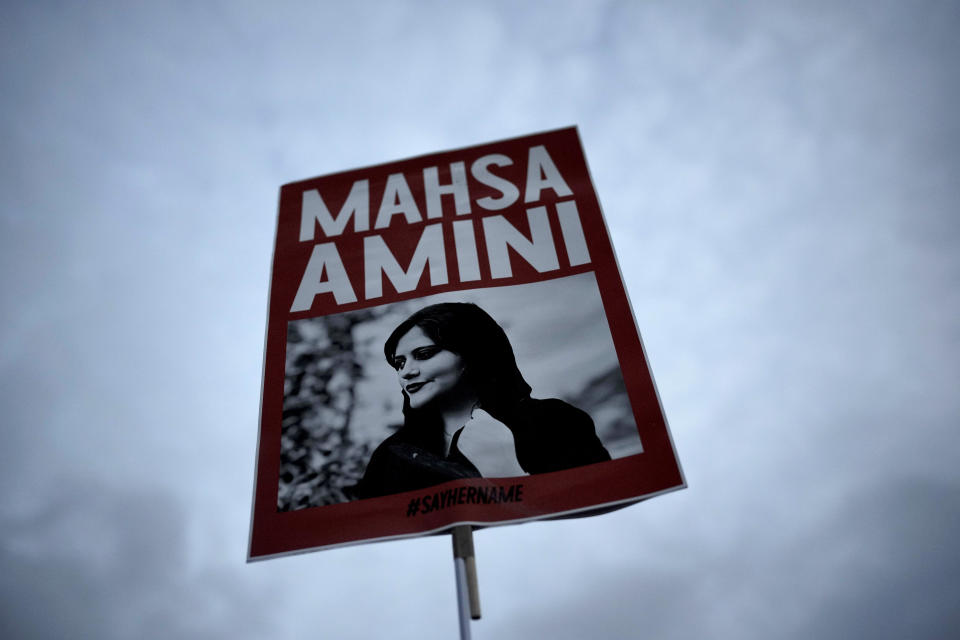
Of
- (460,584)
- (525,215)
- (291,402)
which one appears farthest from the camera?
(525,215)

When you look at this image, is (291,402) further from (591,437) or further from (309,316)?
(591,437)

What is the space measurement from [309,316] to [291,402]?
82 centimetres

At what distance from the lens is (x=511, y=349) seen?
5.61 meters

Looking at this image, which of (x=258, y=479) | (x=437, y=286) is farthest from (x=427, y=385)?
(x=258, y=479)

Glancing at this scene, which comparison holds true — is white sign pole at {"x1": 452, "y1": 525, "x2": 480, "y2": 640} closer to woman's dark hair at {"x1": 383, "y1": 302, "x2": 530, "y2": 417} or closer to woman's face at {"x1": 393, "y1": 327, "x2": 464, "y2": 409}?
woman's dark hair at {"x1": 383, "y1": 302, "x2": 530, "y2": 417}

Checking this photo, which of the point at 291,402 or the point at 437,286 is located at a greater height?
the point at 437,286

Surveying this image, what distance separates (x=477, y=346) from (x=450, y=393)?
43cm

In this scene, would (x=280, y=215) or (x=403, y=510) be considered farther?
(x=280, y=215)

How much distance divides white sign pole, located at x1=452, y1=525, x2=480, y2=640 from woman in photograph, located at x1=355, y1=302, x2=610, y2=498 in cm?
47

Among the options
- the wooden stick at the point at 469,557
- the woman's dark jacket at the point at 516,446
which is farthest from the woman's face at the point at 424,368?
the wooden stick at the point at 469,557

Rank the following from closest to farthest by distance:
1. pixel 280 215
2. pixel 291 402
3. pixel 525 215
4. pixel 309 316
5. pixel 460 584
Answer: pixel 460 584 < pixel 291 402 < pixel 309 316 < pixel 525 215 < pixel 280 215

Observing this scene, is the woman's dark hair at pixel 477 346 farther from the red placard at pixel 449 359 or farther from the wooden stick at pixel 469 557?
the wooden stick at pixel 469 557

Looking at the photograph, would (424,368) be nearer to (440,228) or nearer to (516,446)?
(516,446)

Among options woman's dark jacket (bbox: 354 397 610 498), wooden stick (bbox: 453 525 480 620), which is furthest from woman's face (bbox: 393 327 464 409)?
wooden stick (bbox: 453 525 480 620)
